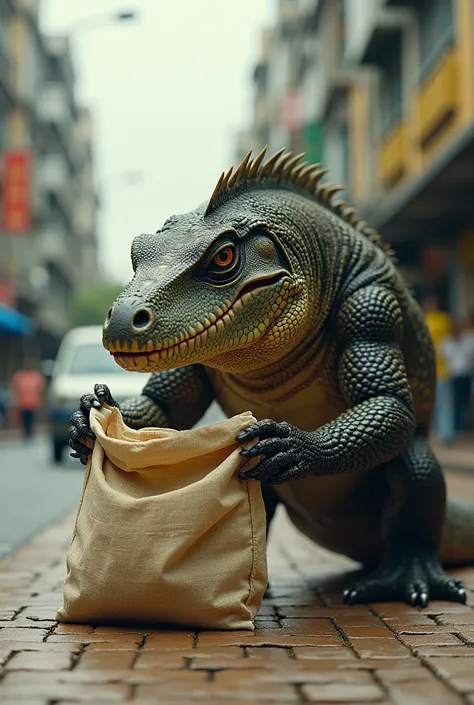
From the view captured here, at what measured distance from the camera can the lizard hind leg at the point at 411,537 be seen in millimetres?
3852

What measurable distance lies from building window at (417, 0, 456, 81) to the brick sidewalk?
1495cm

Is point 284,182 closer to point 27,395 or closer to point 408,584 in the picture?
point 408,584

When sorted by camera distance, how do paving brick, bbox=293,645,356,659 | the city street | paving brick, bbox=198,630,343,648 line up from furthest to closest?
1. the city street
2. paving brick, bbox=198,630,343,648
3. paving brick, bbox=293,645,356,659

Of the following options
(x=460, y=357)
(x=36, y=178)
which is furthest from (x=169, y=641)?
(x=36, y=178)

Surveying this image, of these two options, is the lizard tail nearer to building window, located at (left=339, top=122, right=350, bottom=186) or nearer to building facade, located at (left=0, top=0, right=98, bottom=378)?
building window, located at (left=339, top=122, right=350, bottom=186)

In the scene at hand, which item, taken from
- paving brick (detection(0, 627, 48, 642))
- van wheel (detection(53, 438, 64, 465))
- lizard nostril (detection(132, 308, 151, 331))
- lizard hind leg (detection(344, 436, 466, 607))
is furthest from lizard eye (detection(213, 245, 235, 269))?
van wheel (detection(53, 438, 64, 465))

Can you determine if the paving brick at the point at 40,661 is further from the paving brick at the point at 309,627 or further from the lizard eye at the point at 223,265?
the lizard eye at the point at 223,265

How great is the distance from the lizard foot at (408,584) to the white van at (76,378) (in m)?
8.96

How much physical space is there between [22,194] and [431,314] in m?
17.3

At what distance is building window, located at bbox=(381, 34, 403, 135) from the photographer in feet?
70.9

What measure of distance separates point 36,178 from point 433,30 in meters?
25.9

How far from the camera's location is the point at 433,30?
18.5 metres

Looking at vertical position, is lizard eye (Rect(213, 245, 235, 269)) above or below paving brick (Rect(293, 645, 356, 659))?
above

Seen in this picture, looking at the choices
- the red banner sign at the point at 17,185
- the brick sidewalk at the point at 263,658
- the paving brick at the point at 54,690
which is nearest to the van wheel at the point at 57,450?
the brick sidewalk at the point at 263,658
